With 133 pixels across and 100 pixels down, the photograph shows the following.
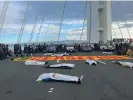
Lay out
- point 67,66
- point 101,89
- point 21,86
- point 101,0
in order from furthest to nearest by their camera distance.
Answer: point 101,0 → point 67,66 → point 21,86 → point 101,89

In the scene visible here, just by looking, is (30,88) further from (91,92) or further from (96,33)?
(96,33)

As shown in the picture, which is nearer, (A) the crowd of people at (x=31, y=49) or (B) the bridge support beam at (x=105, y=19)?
(A) the crowd of people at (x=31, y=49)

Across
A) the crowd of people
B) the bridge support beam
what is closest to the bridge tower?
the bridge support beam

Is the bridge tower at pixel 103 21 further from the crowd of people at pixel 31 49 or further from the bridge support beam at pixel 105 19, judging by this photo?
the crowd of people at pixel 31 49

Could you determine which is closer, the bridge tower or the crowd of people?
the crowd of people

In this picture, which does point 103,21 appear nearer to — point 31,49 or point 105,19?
point 105,19

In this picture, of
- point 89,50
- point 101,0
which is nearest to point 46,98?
point 89,50

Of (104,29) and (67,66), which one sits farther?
(104,29)

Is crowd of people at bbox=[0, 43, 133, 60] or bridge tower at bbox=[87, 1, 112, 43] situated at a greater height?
bridge tower at bbox=[87, 1, 112, 43]

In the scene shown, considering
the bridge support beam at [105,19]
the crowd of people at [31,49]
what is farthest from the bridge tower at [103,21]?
the crowd of people at [31,49]

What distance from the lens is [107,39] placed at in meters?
67.8

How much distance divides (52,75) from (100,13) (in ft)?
176

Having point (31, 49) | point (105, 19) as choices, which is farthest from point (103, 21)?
point (31, 49)

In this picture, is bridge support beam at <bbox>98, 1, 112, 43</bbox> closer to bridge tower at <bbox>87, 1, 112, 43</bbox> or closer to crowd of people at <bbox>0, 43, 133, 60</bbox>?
bridge tower at <bbox>87, 1, 112, 43</bbox>
